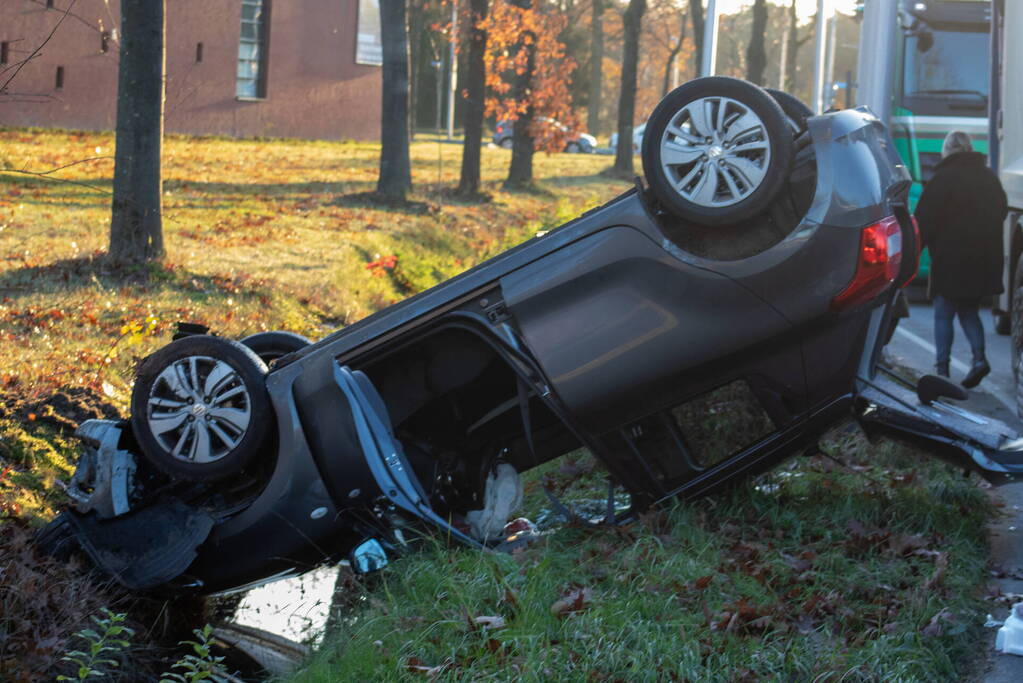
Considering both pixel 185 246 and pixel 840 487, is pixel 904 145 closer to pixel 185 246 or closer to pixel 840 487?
pixel 185 246

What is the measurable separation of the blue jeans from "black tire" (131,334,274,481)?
6.80m

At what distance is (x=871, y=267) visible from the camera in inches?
204

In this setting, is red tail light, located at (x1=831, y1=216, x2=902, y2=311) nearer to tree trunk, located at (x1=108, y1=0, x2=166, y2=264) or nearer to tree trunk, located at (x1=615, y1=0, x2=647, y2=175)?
tree trunk, located at (x1=108, y1=0, x2=166, y2=264)

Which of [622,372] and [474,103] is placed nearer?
[622,372]

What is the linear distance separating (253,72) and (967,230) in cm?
2432

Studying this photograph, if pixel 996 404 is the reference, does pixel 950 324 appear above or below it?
above

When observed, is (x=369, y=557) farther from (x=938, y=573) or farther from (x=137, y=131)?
(x=137, y=131)

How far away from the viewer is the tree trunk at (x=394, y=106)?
69.3 ft

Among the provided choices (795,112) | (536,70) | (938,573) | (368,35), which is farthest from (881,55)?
(368,35)

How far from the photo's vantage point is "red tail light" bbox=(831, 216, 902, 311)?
5.16 meters

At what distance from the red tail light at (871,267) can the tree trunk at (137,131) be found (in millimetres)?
8155

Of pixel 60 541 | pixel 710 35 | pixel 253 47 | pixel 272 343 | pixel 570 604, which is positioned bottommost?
pixel 60 541

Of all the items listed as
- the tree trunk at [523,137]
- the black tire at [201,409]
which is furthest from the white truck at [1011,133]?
the tree trunk at [523,137]

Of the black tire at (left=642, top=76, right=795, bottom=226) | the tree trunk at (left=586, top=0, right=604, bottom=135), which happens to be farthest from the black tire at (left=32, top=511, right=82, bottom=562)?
the tree trunk at (left=586, top=0, right=604, bottom=135)
